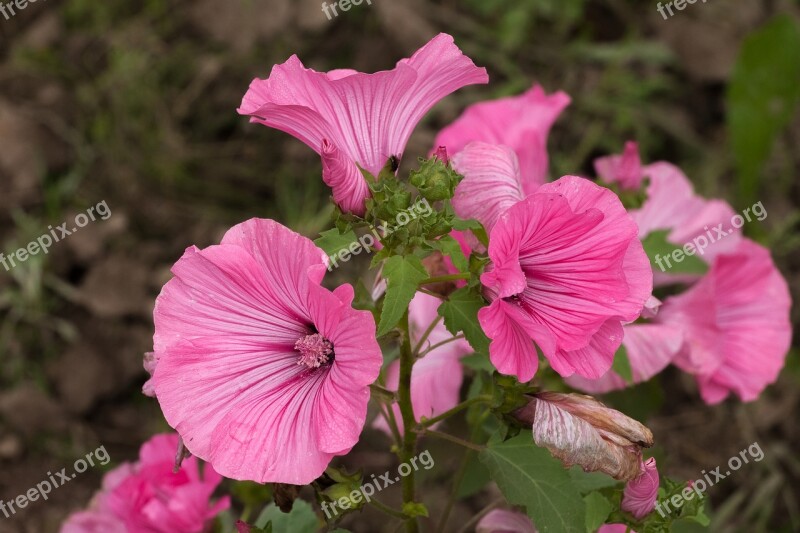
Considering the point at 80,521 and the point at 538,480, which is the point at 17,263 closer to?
the point at 80,521

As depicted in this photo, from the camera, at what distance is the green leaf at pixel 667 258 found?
6.82 ft

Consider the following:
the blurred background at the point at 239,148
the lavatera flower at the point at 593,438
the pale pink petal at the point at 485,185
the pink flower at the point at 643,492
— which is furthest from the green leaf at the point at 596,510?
the blurred background at the point at 239,148

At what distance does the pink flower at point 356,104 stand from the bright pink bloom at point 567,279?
10.1 inches

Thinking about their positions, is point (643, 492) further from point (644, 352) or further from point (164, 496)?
point (164, 496)

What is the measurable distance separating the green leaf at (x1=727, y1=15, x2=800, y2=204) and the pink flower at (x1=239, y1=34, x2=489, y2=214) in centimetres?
250

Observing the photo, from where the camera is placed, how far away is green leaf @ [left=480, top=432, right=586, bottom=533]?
5.22ft

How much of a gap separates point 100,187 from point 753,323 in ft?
8.58

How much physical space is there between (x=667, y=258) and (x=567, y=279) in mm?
804

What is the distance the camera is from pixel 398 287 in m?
1.41

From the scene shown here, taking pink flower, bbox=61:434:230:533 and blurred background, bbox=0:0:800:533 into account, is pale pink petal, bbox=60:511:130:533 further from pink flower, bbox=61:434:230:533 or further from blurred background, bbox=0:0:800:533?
blurred background, bbox=0:0:800:533

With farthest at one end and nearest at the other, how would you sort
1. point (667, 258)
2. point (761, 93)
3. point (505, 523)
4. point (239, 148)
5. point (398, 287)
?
point (239, 148), point (761, 93), point (667, 258), point (505, 523), point (398, 287)

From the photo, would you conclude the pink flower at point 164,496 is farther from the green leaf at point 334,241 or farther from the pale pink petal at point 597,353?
the pale pink petal at point 597,353

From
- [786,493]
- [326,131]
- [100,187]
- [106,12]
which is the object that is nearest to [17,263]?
[100,187]

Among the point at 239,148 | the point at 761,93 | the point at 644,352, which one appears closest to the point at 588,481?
the point at 644,352
